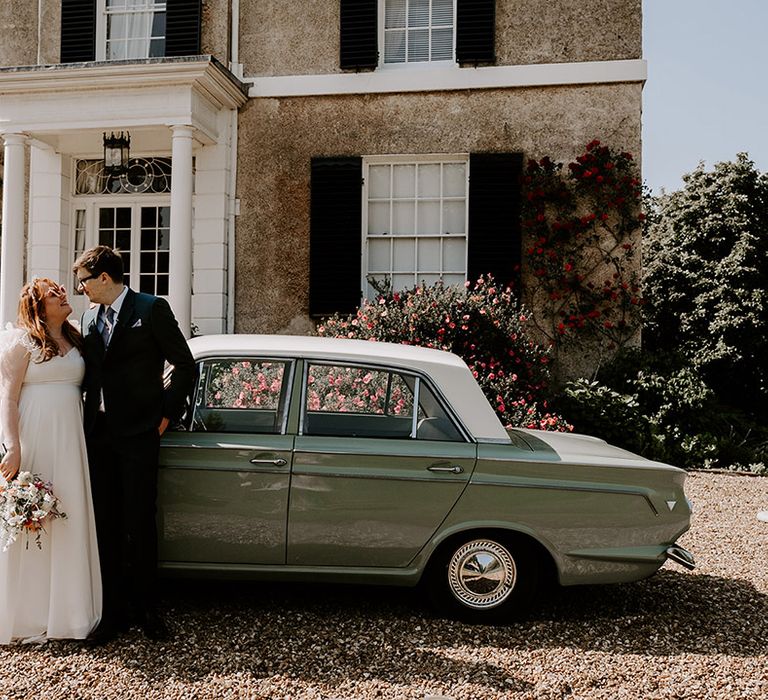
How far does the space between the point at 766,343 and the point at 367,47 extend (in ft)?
32.3

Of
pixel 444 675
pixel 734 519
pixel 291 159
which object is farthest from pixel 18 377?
pixel 291 159

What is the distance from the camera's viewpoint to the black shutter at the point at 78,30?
11.5 metres

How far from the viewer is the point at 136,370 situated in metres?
4.14

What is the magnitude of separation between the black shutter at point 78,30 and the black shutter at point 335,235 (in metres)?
3.82

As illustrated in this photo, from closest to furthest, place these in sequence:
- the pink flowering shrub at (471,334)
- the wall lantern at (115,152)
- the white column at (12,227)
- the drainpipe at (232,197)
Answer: the pink flowering shrub at (471,334)
the white column at (12,227)
the wall lantern at (115,152)
the drainpipe at (232,197)

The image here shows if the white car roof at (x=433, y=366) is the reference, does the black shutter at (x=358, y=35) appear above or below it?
above

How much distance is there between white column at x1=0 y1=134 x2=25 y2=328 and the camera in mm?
10234

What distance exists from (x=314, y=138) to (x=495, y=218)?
2732 millimetres

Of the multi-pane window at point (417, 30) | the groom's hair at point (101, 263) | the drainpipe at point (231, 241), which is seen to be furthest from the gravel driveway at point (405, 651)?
the multi-pane window at point (417, 30)

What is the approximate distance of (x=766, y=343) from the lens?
51.3ft

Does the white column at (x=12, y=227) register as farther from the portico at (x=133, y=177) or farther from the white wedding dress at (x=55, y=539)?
the white wedding dress at (x=55, y=539)

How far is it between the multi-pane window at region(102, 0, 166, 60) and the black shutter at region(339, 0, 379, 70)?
272cm

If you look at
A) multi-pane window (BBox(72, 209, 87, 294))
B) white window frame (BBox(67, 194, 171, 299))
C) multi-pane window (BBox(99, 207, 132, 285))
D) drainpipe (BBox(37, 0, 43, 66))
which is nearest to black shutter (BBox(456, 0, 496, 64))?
white window frame (BBox(67, 194, 171, 299))

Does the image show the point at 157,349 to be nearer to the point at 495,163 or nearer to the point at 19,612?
the point at 19,612
